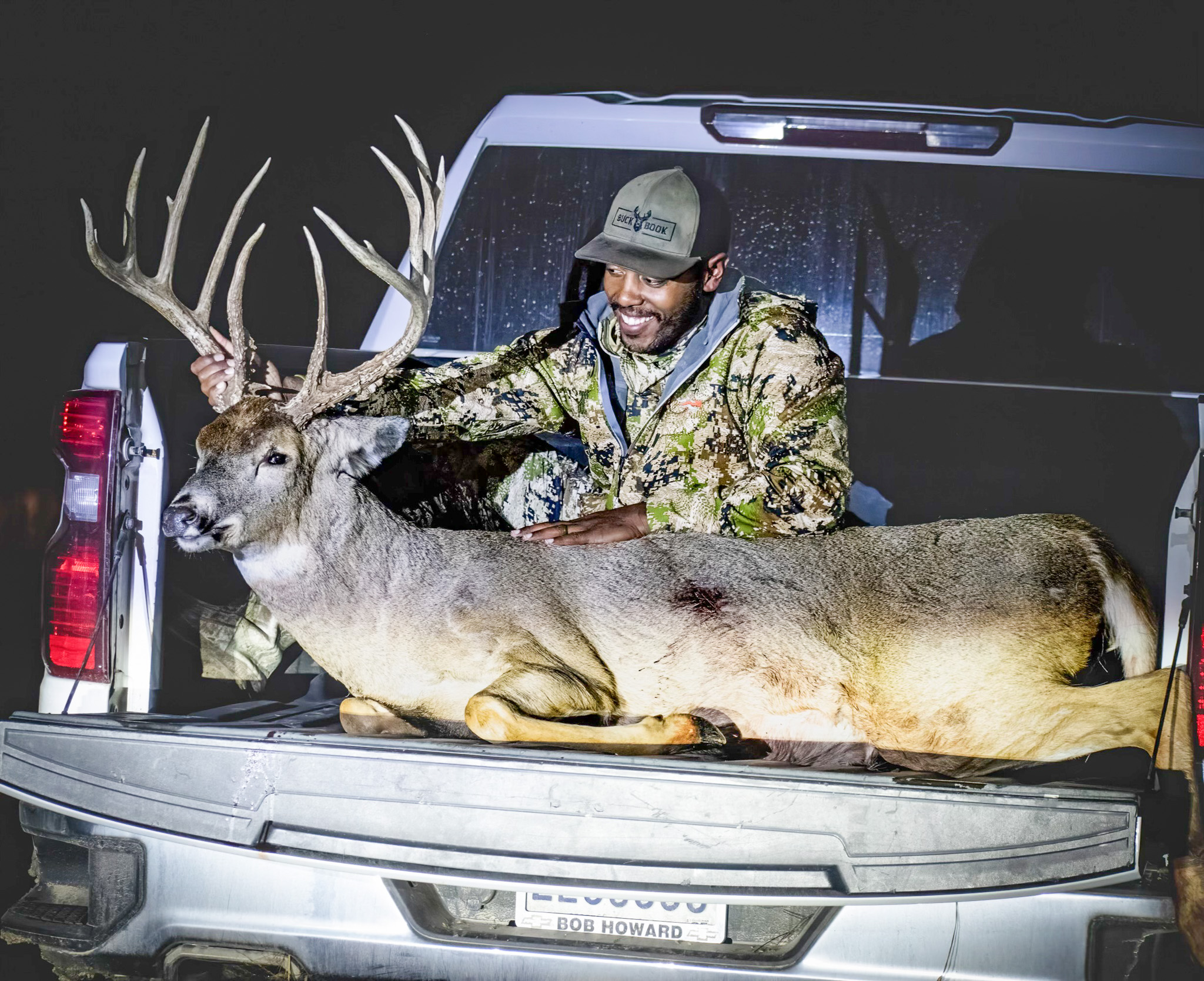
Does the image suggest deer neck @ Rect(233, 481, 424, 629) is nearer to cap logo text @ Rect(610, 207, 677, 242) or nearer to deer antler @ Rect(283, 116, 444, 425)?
deer antler @ Rect(283, 116, 444, 425)

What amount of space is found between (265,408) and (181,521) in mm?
511

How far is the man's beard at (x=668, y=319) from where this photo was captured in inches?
171

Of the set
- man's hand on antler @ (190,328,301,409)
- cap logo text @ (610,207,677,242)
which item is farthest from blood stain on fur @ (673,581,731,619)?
man's hand on antler @ (190,328,301,409)

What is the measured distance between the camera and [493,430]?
4477mm

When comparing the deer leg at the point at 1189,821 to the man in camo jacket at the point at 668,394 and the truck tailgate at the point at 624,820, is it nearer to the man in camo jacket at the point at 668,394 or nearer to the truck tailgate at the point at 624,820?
the truck tailgate at the point at 624,820

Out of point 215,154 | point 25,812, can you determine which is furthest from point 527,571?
point 215,154

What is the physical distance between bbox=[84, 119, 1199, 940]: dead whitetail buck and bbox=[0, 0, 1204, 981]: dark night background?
1700 millimetres

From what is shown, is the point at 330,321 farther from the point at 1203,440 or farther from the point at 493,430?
the point at 1203,440

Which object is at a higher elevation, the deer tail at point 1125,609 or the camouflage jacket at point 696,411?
the camouflage jacket at point 696,411

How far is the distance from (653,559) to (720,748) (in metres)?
0.64

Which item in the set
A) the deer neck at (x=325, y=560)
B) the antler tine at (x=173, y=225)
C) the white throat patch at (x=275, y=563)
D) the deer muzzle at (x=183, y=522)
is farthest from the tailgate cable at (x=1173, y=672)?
the antler tine at (x=173, y=225)

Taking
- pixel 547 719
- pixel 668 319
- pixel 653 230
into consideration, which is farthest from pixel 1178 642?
pixel 653 230

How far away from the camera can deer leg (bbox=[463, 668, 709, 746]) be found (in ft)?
10.7

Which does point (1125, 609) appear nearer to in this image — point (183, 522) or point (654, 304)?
point (654, 304)
